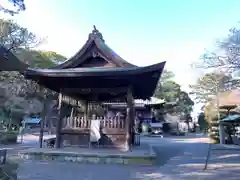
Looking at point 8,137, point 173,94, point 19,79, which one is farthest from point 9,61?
point 173,94

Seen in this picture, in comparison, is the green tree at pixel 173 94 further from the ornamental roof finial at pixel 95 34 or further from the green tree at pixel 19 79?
the ornamental roof finial at pixel 95 34

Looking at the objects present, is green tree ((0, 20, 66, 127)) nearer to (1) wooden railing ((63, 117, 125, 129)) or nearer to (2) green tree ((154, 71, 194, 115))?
(1) wooden railing ((63, 117, 125, 129))

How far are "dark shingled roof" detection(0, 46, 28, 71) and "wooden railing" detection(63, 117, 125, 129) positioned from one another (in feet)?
21.2

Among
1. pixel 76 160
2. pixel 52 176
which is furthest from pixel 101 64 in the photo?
pixel 52 176

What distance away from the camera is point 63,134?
12.0 meters

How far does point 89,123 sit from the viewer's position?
11.9 m

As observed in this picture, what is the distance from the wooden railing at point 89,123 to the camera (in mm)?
11664

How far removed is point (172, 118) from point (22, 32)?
2799 cm

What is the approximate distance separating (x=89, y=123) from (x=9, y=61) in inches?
269

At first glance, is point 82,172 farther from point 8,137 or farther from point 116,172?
point 8,137

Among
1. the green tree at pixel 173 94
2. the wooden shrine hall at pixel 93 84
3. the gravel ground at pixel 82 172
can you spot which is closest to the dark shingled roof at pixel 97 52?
the wooden shrine hall at pixel 93 84

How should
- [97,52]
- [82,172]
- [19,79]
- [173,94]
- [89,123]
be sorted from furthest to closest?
[173,94] → [19,79] → [97,52] → [89,123] → [82,172]

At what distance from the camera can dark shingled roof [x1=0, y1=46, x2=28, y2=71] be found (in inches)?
196

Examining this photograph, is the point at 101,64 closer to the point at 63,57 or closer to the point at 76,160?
the point at 76,160
